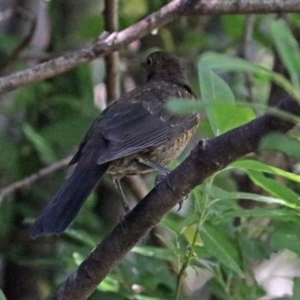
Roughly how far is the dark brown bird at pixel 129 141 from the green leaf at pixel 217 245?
1.64 ft

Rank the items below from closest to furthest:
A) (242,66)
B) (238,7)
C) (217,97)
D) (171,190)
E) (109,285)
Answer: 1. (242,66)
2. (217,97)
3. (171,190)
4. (109,285)
5. (238,7)

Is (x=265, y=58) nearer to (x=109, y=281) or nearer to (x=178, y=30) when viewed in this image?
(x=178, y=30)

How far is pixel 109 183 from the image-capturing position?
3.58m

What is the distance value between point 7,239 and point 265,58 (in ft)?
6.55

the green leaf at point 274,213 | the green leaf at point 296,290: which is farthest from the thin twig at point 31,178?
the green leaf at point 296,290

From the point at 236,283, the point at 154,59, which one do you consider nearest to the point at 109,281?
the point at 236,283

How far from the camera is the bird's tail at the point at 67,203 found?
84.7 inches

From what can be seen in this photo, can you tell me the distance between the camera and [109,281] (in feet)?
7.31

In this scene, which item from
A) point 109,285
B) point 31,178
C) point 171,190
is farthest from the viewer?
point 31,178

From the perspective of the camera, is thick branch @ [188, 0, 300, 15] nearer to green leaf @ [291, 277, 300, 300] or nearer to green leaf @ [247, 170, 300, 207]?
green leaf @ [247, 170, 300, 207]

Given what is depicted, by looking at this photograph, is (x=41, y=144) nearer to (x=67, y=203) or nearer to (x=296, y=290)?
(x=67, y=203)

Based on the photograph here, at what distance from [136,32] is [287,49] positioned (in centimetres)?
138

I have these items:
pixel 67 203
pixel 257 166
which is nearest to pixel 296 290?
pixel 257 166

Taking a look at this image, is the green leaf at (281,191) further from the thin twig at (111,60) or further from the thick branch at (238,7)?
the thin twig at (111,60)
